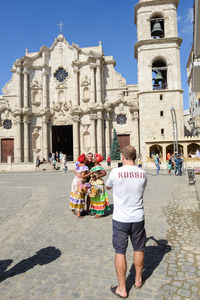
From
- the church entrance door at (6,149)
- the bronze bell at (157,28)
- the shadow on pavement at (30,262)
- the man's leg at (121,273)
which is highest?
the bronze bell at (157,28)

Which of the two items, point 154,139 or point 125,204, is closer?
point 125,204

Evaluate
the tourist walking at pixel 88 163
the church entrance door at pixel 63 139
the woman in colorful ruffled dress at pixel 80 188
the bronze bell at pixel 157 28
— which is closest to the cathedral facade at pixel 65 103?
the church entrance door at pixel 63 139

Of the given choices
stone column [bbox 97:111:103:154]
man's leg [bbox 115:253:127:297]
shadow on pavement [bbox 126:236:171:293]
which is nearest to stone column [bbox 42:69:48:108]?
stone column [bbox 97:111:103:154]

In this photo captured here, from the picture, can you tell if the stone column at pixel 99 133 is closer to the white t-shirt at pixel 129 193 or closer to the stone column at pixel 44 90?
the stone column at pixel 44 90

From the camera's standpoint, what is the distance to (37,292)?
2.68 m

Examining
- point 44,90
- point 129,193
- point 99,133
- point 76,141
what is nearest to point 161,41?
point 99,133

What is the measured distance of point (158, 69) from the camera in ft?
91.1

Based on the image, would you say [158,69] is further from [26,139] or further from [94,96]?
[26,139]

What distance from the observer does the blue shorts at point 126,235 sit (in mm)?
2634

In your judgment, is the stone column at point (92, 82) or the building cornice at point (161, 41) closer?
the building cornice at point (161, 41)

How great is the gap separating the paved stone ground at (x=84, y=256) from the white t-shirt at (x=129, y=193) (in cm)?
92

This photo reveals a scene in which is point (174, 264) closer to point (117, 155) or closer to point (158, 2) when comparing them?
point (117, 155)

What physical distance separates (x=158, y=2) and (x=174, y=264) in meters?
32.7

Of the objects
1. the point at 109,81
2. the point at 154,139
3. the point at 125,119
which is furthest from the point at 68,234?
the point at 109,81
